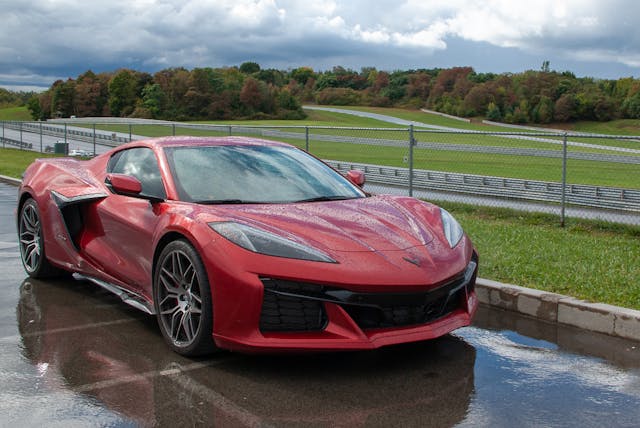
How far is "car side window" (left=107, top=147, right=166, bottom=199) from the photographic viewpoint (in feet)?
16.7

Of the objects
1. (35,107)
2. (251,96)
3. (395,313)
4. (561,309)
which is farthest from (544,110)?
(35,107)

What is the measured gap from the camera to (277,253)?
401 cm

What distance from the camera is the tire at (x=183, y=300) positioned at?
4199 mm

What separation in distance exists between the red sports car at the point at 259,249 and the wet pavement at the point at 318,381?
Answer: 0.25 meters

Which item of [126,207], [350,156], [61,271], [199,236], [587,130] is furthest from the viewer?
[587,130]

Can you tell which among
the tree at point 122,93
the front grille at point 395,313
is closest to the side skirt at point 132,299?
the front grille at point 395,313

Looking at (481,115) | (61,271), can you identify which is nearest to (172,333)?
(61,271)

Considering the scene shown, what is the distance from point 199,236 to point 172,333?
696mm

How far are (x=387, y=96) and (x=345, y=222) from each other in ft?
345

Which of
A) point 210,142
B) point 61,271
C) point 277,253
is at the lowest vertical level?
point 61,271

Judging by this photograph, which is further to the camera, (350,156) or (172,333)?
(350,156)

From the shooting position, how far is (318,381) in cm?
407

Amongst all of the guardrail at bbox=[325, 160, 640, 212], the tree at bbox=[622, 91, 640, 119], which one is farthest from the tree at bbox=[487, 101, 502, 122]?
the guardrail at bbox=[325, 160, 640, 212]

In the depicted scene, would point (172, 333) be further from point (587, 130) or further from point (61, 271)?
point (587, 130)
